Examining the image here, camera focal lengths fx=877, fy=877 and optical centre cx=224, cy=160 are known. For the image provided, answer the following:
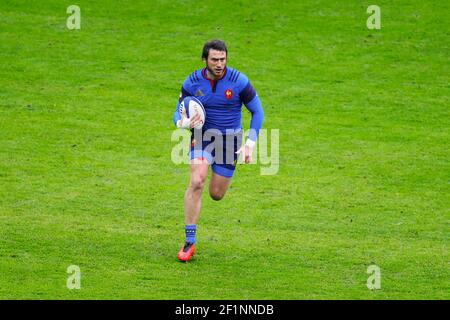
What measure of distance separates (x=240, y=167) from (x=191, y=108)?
16.1 feet

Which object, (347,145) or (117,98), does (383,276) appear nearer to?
(347,145)

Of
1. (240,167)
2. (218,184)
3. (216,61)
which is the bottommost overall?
(218,184)

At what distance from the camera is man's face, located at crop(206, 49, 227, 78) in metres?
11.0

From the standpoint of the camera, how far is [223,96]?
37.3 ft

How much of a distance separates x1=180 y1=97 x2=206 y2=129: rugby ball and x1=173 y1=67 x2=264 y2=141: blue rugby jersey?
0.11 meters

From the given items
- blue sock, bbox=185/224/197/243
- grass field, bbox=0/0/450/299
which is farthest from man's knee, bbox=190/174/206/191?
grass field, bbox=0/0/450/299

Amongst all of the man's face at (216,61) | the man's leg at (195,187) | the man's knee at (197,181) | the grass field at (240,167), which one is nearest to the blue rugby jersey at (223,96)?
the man's face at (216,61)

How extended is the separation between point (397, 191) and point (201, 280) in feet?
16.6

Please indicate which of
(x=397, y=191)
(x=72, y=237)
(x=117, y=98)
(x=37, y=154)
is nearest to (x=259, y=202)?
(x=397, y=191)

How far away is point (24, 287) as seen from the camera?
33.9ft

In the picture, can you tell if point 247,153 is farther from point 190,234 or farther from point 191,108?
point 190,234

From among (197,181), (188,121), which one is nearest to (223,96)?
(188,121)

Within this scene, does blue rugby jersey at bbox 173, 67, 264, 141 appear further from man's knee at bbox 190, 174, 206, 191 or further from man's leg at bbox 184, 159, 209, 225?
man's knee at bbox 190, 174, 206, 191

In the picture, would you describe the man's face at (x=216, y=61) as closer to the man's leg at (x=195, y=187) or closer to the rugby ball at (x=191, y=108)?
the rugby ball at (x=191, y=108)
